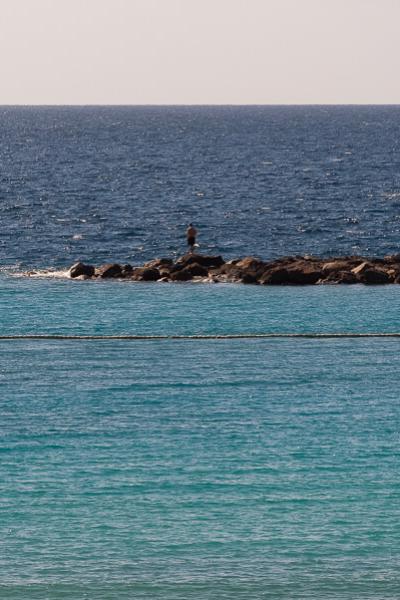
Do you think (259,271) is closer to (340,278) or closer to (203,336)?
(340,278)

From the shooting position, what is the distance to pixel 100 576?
3134 centimetres

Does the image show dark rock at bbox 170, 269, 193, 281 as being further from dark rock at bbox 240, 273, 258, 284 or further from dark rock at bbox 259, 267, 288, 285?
dark rock at bbox 259, 267, 288, 285

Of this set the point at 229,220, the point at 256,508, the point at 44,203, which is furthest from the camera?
the point at 44,203

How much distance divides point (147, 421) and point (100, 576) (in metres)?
13.8

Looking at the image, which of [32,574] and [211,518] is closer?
[32,574]

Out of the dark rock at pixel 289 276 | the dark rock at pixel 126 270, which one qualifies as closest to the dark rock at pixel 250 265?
the dark rock at pixel 289 276

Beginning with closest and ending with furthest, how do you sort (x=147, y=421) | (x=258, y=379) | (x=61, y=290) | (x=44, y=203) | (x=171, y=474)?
1. (x=171, y=474)
2. (x=147, y=421)
3. (x=258, y=379)
4. (x=61, y=290)
5. (x=44, y=203)

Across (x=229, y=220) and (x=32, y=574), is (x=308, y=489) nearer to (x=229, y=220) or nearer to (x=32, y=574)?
(x=32, y=574)

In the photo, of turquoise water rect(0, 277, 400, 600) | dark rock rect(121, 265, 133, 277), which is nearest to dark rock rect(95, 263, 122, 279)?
dark rock rect(121, 265, 133, 277)

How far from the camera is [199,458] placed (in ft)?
134

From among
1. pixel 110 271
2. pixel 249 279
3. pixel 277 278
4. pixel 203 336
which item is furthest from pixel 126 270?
pixel 203 336

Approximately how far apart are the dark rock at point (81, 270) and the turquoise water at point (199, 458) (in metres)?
12.4

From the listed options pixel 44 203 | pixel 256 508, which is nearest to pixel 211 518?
pixel 256 508

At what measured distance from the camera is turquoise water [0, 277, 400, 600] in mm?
31781
